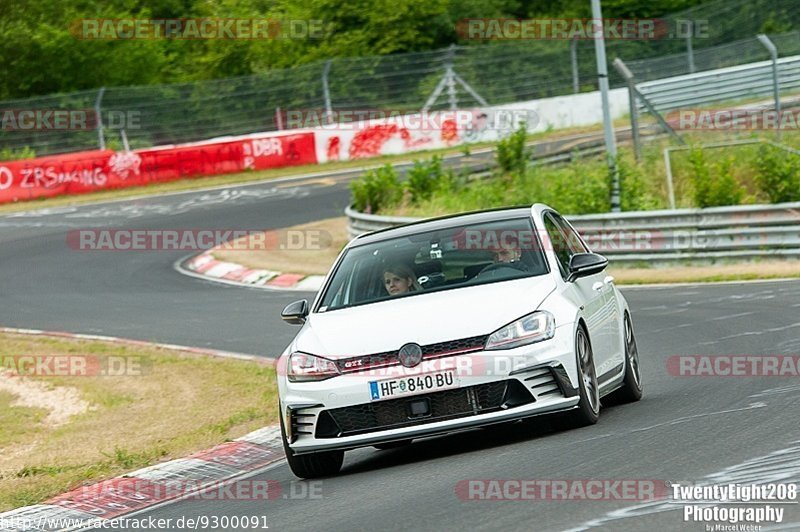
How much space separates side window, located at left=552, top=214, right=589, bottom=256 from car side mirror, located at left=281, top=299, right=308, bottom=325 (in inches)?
80.9

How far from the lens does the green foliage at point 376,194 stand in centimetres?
2725

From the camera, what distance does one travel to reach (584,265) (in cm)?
959

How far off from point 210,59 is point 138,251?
32477 millimetres

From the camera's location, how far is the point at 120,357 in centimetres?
1709

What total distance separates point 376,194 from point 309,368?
18455mm

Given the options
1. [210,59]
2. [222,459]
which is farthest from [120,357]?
[210,59]

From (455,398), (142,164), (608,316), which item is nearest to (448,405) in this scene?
(455,398)

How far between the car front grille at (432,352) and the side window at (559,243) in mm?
1277

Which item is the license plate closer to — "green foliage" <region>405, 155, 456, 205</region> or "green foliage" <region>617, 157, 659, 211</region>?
"green foliage" <region>617, 157, 659, 211</region>

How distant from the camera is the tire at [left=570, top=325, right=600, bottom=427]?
8.89m

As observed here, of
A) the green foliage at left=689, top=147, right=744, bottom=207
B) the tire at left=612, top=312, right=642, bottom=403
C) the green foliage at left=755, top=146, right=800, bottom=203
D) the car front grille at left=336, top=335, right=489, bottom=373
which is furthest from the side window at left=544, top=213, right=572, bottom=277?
the green foliage at left=755, top=146, right=800, bottom=203

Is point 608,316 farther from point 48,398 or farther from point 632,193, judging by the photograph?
point 632,193

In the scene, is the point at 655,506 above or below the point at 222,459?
above

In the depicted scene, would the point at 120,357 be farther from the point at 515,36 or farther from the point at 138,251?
the point at 515,36
